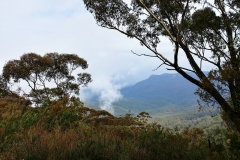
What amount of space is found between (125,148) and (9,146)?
2.41 m

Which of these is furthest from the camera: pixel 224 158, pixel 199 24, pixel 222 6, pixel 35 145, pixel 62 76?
pixel 62 76

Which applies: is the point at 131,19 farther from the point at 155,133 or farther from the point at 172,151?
the point at 172,151

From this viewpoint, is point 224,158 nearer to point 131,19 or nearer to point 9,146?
point 9,146

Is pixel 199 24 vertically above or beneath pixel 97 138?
above

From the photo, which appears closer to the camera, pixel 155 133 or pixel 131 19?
pixel 155 133

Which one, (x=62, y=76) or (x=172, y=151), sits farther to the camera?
(x=62, y=76)

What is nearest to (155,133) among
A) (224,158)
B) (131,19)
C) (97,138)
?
(97,138)

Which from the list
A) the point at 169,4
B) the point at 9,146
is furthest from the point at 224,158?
the point at 169,4

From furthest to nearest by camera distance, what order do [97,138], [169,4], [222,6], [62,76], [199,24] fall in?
[62,76] < [199,24] < [222,6] < [169,4] < [97,138]

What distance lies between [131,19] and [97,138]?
7408 millimetres

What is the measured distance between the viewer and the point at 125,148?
4.50 meters

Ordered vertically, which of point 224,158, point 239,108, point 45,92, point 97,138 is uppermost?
point 45,92

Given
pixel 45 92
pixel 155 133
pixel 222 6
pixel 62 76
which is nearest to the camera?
pixel 155 133

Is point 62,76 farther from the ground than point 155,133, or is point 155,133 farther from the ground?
point 62,76
